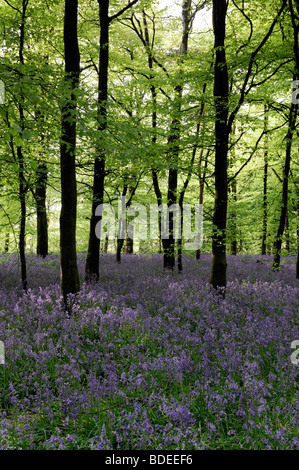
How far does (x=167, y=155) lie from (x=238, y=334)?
15.1 feet

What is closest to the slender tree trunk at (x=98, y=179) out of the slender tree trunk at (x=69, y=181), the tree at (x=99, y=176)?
the tree at (x=99, y=176)

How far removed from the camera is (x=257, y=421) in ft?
8.85

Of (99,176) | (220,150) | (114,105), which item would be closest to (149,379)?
(114,105)

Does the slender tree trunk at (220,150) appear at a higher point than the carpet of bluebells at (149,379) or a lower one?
higher

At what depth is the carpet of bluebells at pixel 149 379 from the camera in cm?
266

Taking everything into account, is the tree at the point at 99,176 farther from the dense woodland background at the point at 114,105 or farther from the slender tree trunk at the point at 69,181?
the slender tree trunk at the point at 69,181

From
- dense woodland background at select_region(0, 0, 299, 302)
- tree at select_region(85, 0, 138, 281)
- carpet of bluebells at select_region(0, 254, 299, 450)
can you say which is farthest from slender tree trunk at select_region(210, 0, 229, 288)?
tree at select_region(85, 0, 138, 281)

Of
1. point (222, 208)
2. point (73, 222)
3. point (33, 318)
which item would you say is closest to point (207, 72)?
point (222, 208)

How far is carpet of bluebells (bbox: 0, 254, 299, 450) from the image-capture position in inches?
105

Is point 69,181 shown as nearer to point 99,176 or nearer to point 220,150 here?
point 99,176

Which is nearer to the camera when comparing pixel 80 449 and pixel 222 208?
pixel 80 449

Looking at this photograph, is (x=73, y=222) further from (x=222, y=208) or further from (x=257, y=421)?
(x=257, y=421)

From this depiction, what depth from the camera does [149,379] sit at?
3.51m

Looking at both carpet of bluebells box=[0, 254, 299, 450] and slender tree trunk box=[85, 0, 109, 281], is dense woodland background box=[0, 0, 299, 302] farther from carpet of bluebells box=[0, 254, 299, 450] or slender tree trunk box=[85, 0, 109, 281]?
carpet of bluebells box=[0, 254, 299, 450]
